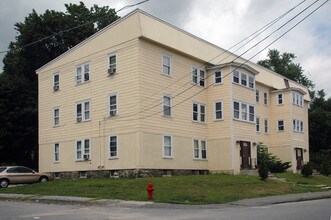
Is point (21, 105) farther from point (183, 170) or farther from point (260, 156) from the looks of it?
point (260, 156)

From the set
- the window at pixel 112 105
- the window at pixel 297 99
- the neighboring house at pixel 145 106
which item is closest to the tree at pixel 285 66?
the window at pixel 297 99

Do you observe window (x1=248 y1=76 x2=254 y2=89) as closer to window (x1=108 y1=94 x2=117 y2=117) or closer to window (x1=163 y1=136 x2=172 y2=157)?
window (x1=163 y1=136 x2=172 y2=157)

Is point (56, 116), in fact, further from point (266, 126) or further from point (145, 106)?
point (266, 126)

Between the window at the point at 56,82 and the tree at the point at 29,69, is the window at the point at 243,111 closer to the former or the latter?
the window at the point at 56,82

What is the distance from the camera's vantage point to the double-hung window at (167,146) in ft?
108

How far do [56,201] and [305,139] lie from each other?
3566cm

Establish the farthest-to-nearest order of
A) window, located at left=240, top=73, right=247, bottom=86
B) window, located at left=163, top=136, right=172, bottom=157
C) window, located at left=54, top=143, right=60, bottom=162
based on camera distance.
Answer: window, located at left=240, top=73, right=247, bottom=86
window, located at left=54, top=143, right=60, bottom=162
window, located at left=163, top=136, right=172, bottom=157

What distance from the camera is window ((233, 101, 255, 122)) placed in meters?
36.8

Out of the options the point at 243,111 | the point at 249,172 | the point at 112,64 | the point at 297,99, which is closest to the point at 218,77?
the point at 243,111

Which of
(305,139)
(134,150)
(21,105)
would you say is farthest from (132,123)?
(305,139)

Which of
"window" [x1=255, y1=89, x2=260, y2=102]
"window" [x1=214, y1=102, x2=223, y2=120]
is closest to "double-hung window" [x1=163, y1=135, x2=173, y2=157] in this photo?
"window" [x1=214, y1=102, x2=223, y2=120]

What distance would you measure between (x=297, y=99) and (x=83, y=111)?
954 inches

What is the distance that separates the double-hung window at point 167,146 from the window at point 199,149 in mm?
3036

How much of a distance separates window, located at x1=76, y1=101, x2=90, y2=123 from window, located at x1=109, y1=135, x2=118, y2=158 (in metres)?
3.28
